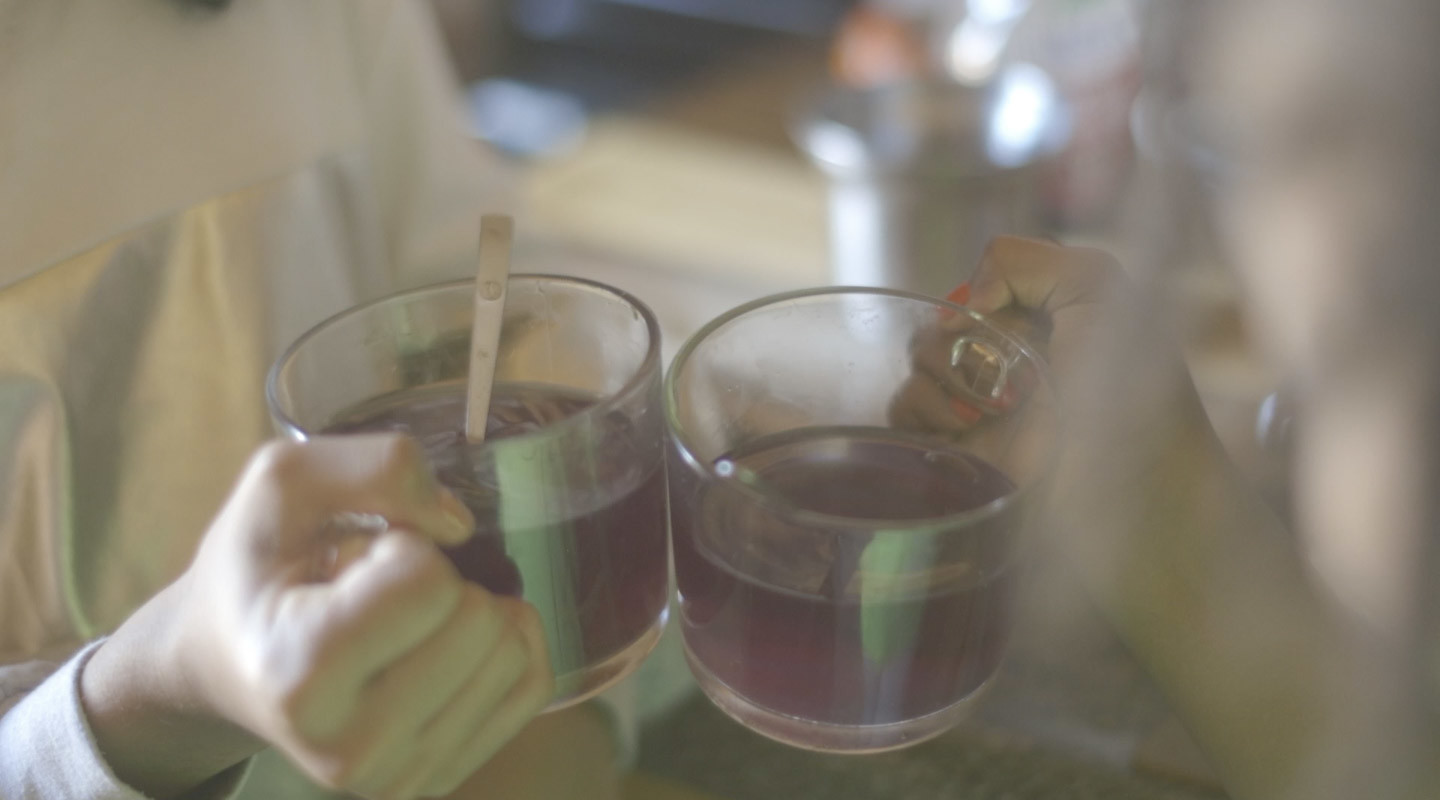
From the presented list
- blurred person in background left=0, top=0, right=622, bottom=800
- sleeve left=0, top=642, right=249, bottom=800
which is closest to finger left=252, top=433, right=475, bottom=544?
blurred person in background left=0, top=0, right=622, bottom=800

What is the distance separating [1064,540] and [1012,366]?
0.20 ft

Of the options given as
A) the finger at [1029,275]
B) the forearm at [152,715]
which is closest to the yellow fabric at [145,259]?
the forearm at [152,715]

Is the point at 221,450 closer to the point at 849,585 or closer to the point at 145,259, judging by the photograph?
the point at 145,259

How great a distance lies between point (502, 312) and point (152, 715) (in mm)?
159

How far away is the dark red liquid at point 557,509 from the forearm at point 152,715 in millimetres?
79

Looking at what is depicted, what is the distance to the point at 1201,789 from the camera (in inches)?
15.0

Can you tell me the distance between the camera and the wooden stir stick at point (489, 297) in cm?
36

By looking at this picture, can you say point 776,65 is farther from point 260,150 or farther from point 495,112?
point 260,150

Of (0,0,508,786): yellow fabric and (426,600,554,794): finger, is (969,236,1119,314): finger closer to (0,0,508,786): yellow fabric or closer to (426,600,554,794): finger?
(426,600,554,794): finger

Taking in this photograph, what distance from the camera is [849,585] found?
1.04 feet

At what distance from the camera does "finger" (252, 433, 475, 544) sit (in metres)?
0.28

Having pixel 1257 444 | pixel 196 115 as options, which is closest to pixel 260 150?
pixel 196 115

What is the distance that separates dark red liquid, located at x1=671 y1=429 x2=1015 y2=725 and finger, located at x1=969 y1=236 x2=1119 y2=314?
2.4 inches

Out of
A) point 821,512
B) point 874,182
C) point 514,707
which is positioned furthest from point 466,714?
point 874,182
